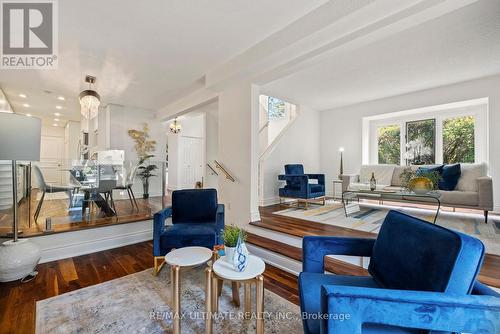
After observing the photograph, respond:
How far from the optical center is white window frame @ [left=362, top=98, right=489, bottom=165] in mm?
4242

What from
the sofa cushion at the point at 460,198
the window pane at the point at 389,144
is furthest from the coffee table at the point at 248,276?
the window pane at the point at 389,144

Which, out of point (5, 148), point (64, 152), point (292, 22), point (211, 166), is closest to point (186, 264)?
point (5, 148)

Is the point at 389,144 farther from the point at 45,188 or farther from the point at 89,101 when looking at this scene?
the point at 45,188

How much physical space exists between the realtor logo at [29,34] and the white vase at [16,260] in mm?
2392

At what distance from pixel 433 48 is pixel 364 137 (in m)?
2.80

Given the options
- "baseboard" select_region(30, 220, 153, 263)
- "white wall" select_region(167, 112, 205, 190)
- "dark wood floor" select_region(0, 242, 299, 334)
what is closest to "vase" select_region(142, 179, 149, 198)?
"baseboard" select_region(30, 220, 153, 263)

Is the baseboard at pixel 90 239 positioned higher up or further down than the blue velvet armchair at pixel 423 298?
further down

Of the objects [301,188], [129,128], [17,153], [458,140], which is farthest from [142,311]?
[458,140]

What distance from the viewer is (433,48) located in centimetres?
288

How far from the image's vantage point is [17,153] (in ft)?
6.77

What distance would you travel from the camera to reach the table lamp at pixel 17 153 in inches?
79.7

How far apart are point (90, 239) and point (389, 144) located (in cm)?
639

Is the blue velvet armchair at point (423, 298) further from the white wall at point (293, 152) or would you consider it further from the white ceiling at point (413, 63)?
the white wall at point (293, 152)

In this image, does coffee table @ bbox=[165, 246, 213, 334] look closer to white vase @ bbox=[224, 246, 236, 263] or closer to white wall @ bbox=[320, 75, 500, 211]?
white vase @ bbox=[224, 246, 236, 263]
